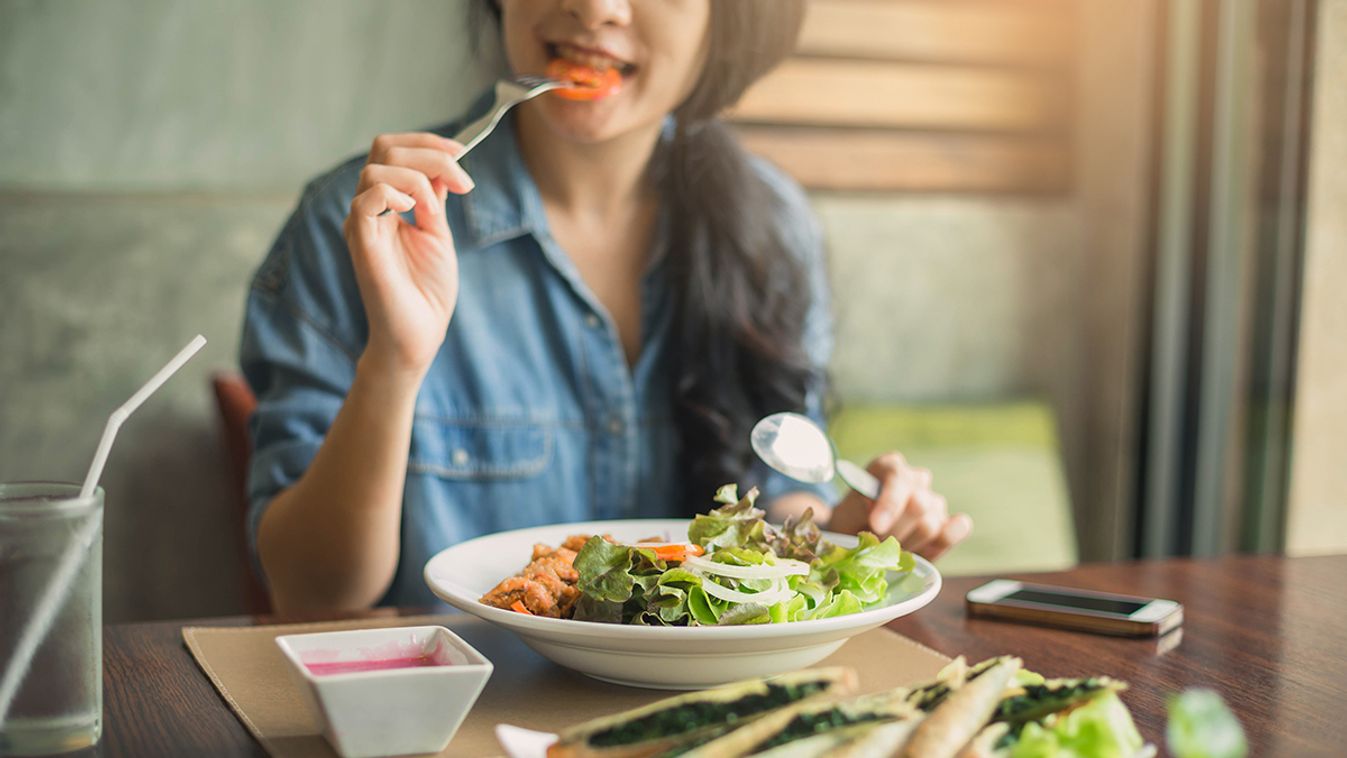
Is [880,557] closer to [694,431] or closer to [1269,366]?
[694,431]

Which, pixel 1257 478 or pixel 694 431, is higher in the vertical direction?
pixel 694 431

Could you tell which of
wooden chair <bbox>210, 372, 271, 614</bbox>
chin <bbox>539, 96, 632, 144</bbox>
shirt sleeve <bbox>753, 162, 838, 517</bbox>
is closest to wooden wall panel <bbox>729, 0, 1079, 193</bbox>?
shirt sleeve <bbox>753, 162, 838, 517</bbox>

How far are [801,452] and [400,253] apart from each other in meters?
0.44

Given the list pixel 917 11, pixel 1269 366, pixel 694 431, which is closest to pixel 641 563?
pixel 694 431

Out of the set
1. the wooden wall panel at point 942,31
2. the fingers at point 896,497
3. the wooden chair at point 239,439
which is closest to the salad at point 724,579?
the fingers at point 896,497

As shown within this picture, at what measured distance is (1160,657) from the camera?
3.41 feet

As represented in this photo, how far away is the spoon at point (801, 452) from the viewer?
1175 mm

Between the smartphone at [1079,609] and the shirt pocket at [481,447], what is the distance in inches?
24.8

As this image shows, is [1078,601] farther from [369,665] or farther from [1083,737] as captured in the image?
[369,665]

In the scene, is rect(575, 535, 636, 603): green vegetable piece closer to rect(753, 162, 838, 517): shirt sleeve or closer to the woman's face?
the woman's face

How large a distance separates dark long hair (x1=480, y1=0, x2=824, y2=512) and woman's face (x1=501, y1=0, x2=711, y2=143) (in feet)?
0.38

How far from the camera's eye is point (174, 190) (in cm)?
238

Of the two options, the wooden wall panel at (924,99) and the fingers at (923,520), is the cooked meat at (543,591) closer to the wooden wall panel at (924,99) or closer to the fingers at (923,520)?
the fingers at (923,520)

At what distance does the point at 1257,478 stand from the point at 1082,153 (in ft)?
2.98
